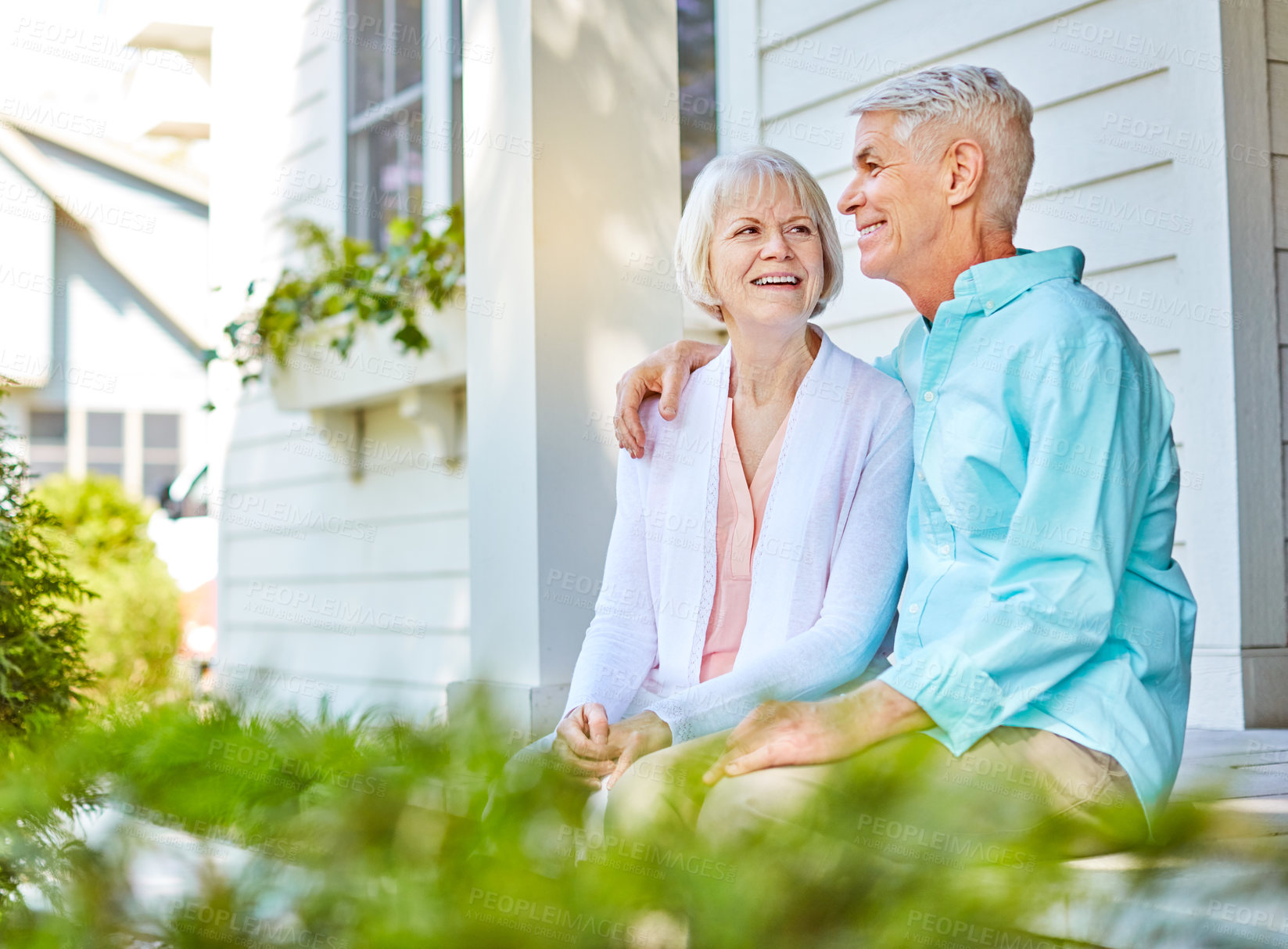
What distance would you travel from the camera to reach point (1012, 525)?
134 centimetres

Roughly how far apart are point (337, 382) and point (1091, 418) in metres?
4.39

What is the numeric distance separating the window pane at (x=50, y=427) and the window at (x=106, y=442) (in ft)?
0.87

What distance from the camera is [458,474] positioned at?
5109mm

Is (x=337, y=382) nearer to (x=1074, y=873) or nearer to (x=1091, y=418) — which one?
(x=1091, y=418)

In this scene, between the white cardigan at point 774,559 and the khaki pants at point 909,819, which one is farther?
the white cardigan at point 774,559

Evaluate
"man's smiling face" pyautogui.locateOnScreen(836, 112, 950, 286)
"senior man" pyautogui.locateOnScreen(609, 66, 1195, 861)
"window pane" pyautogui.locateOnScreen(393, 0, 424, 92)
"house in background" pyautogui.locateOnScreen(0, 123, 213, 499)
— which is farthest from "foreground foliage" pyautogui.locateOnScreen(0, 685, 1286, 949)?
"house in background" pyautogui.locateOnScreen(0, 123, 213, 499)

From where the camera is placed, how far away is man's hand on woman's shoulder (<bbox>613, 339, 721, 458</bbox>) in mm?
1866

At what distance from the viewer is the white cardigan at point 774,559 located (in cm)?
158

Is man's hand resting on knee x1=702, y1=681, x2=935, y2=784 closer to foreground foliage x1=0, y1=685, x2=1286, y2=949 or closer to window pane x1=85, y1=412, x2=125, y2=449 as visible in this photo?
foreground foliage x1=0, y1=685, x2=1286, y2=949

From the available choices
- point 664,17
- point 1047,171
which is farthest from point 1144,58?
point 664,17

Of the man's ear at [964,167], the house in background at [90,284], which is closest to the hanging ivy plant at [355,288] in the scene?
the man's ear at [964,167]

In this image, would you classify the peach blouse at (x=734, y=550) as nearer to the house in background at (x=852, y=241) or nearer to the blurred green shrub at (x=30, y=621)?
the house in background at (x=852, y=241)

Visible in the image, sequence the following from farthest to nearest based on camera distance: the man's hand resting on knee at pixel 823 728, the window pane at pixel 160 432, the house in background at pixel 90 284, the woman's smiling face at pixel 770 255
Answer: the window pane at pixel 160 432 → the house in background at pixel 90 284 → the woman's smiling face at pixel 770 255 → the man's hand resting on knee at pixel 823 728

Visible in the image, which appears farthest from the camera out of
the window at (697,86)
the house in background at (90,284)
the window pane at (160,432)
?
the window pane at (160,432)
